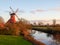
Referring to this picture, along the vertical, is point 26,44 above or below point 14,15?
below

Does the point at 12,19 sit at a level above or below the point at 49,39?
above

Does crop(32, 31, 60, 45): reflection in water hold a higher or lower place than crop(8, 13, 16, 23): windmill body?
lower

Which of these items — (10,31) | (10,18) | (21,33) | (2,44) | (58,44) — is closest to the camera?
(2,44)

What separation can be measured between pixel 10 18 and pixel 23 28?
13547 millimetres

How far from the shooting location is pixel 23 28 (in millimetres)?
52562

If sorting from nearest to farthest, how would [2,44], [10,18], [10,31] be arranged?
[2,44] < [10,31] < [10,18]

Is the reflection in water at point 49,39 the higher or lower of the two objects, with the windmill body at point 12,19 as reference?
lower

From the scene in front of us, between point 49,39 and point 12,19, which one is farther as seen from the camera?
point 12,19

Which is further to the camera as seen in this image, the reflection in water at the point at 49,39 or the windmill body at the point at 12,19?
the windmill body at the point at 12,19

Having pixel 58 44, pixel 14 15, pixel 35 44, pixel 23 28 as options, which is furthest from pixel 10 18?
pixel 35 44

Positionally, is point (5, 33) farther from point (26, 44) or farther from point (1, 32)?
point (26, 44)

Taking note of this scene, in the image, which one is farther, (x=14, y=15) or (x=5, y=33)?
(x=14, y=15)

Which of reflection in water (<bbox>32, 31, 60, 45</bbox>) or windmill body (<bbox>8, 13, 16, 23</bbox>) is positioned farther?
windmill body (<bbox>8, 13, 16, 23</bbox>)

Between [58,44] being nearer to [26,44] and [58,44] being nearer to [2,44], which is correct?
[26,44]
